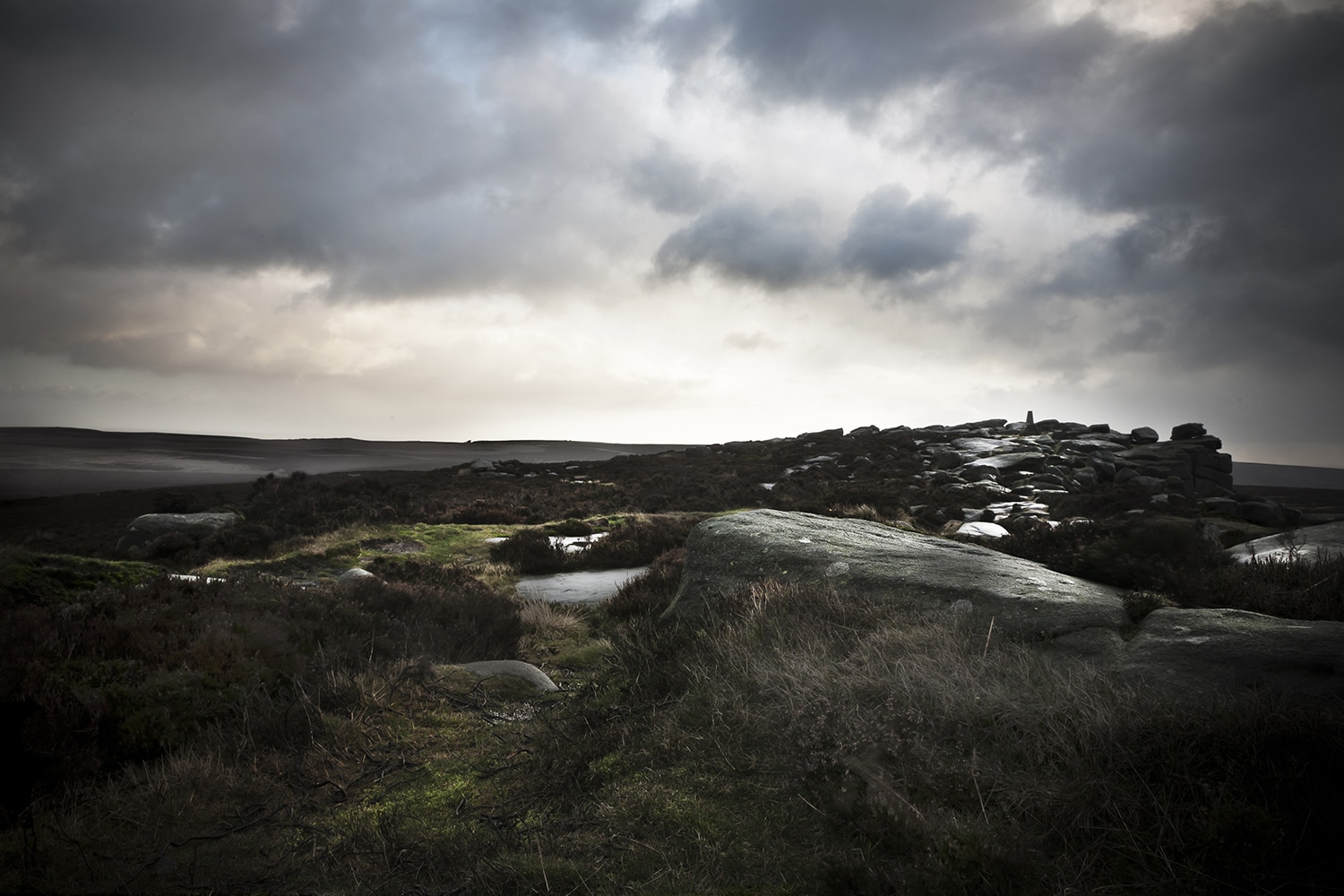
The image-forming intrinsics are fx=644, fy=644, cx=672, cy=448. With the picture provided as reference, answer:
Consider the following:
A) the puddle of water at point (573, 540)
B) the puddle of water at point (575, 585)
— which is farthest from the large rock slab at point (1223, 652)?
the puddle of water at point (573, 540)

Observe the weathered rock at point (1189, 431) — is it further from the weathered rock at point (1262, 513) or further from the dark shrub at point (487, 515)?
the dark shrub at point (487, 515)

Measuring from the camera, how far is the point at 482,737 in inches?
194

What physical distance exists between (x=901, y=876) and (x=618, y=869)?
1.28 metres

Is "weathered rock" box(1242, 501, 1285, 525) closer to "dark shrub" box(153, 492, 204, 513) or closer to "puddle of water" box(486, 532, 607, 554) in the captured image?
"puddle of water" box(486, 532, 607, 554)

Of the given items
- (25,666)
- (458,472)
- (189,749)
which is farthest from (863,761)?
(458,472)

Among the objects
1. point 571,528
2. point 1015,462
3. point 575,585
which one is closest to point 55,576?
point 575,585

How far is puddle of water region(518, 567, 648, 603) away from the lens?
456 inches

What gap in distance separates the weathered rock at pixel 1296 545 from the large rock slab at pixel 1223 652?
3.30 metres

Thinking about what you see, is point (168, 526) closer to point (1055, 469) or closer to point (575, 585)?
point (575, 585)

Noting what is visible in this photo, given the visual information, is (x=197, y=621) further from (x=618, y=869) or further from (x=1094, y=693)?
(x=1094, y=693)

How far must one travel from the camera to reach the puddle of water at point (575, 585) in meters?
11.6

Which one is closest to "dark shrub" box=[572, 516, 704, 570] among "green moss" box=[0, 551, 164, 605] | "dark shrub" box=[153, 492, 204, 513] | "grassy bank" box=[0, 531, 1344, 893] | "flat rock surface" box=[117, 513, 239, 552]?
"green moss" box=[0, 551, 164, 605]

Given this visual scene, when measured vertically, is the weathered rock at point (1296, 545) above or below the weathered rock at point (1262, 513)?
above

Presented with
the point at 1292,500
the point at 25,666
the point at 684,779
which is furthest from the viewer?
the point at 1292,500
